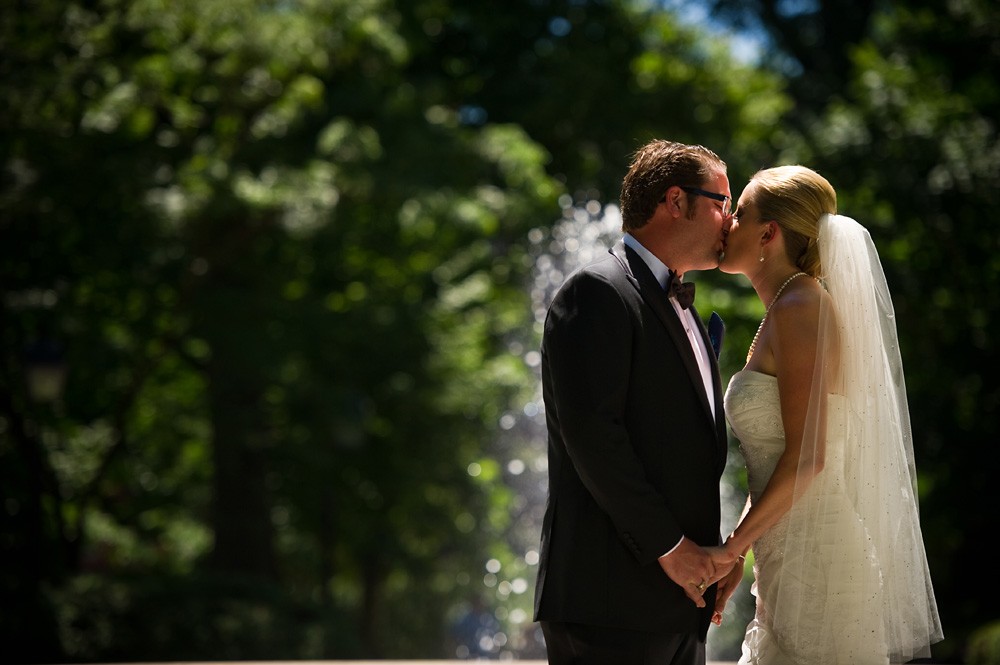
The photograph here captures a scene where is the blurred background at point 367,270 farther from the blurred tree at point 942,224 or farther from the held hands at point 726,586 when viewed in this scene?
the held hands at point 726,586

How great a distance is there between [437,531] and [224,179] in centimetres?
556

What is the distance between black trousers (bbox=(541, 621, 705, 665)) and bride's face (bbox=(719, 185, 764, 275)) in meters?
1.17

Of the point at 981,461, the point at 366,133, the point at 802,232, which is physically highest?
the point at 802,232

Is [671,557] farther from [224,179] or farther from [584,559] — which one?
[224,179]

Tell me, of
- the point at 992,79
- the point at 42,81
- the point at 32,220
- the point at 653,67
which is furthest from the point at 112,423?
the point at 992,79

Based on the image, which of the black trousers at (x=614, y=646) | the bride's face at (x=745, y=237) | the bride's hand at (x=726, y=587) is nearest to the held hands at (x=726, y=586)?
the bride's hand at (x=726, y=587)

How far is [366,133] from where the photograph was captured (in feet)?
44.2

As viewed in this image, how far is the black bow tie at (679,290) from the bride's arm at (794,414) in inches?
11.2

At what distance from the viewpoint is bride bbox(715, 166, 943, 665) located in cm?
379

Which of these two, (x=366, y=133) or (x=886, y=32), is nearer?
(x=366, y=133)

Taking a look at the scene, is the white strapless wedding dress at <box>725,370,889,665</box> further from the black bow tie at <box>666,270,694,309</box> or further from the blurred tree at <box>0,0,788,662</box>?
the blurred tree at <box>0,0,788,662</box>

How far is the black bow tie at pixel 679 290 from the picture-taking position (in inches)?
147

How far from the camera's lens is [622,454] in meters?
3.42

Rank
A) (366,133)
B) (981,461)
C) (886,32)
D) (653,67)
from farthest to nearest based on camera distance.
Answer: (886,32) < (653,67) < (981,461) < (366,133)
